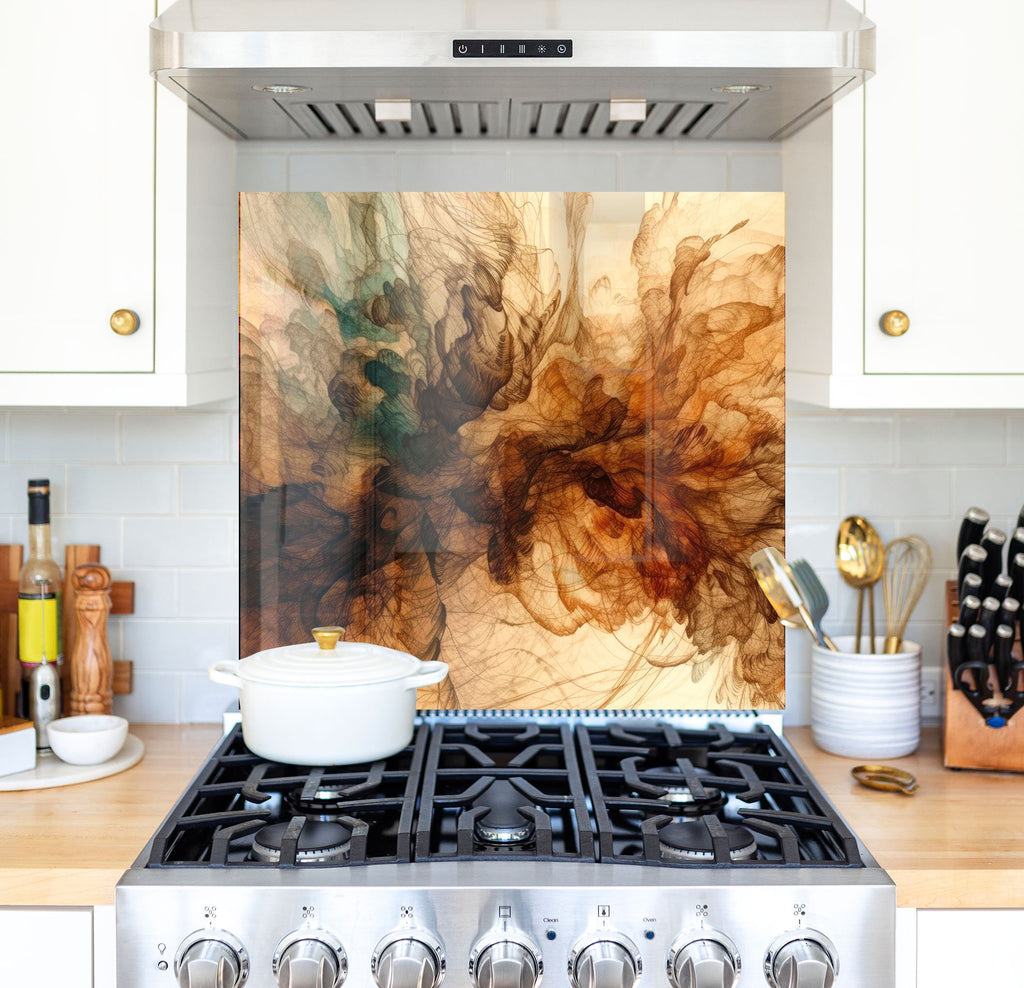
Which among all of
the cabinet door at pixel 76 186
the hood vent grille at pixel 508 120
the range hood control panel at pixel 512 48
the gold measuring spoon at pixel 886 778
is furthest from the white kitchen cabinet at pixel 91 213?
the gold measuring spoon at pixel 886 778

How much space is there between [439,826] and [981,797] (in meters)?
0.83

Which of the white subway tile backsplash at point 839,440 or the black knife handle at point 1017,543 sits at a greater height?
the white subway tile backsplash at point 839,440

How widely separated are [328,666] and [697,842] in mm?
600

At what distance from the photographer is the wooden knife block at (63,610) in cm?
209

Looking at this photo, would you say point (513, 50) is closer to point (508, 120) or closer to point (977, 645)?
point (508, 120)

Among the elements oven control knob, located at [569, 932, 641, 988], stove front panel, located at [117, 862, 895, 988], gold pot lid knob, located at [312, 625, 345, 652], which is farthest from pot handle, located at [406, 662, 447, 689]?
oven control knob, located at [569, 932, 641, 988]

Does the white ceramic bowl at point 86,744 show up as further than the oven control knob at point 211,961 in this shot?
Yes

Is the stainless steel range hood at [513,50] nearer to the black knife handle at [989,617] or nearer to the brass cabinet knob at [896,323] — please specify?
the brass cabinet knob at [896,323]

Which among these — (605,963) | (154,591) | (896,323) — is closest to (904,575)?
(896,323)

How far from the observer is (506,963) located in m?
1.39

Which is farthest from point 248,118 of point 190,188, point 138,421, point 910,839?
point 910,839

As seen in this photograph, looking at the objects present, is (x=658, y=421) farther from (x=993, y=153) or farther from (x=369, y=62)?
(x=369, y=62)

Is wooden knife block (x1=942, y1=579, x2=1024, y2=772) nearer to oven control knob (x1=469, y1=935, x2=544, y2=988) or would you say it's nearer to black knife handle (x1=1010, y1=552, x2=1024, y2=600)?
black knife handle (x1=1010, y1=552, x2=1024, y2=600)

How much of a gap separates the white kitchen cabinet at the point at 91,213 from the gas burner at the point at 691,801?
935 millimetres
